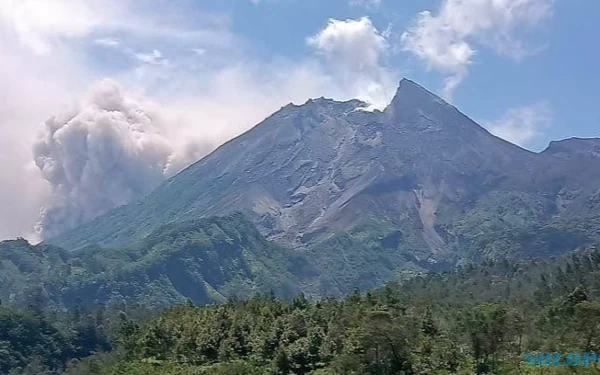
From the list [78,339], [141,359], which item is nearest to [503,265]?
[78,339]

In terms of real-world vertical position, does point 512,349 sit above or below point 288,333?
below

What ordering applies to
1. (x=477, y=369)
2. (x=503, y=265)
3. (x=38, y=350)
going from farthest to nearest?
(x=503, y=265)
(x=38, y=350)
(x=477, y=369)

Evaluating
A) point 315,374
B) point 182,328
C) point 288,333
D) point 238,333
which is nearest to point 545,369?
point 315,374

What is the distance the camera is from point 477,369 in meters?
59.6

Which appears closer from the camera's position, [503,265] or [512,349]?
[512,349]

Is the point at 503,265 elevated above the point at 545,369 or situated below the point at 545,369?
above

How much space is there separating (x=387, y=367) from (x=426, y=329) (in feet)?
48.9

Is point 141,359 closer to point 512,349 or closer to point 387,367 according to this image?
point 387,367

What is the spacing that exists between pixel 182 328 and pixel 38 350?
239ft

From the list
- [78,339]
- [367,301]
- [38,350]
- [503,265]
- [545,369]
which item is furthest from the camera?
[503,265]

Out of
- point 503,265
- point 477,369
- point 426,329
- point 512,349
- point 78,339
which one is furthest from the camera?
point 503,265

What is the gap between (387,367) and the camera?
60312mm

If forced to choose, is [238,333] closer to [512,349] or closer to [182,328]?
[182,328]

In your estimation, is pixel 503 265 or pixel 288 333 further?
pixel 503 265
